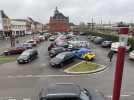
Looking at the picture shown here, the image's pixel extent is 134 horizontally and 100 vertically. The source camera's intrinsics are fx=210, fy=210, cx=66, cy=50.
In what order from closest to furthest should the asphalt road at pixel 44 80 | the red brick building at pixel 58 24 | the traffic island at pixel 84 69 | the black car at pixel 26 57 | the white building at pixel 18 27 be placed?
the asphalt road at pixel 44 80
the traffic island at pixel 84 69
the black car at pixel 26 57
the white building at pixel 18 27
the red brick building at pixel 58 24

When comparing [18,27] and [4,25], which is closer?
[4,25]

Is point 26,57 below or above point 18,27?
below

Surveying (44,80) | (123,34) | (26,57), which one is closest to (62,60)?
(26,57)

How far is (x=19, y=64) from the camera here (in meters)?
25.9

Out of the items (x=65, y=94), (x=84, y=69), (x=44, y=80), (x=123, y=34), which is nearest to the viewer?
(x=123, y=34)

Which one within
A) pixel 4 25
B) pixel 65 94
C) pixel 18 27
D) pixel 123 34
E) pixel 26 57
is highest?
pixel 4 25

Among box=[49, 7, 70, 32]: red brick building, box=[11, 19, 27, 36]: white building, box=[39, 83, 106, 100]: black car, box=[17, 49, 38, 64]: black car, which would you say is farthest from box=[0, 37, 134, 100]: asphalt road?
box=[49, 7, 70, 32]: red brick building

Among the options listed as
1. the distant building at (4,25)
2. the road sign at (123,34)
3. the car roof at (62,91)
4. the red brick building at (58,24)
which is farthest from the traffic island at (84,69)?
the red brick building at (58,24)

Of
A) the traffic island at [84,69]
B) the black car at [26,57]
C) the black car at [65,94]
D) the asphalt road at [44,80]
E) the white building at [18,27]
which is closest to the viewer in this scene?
the black car at [65,94]

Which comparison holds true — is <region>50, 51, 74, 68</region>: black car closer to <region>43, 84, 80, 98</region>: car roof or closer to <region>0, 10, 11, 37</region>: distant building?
<region>43, 84, 80, 98</region>: car roof

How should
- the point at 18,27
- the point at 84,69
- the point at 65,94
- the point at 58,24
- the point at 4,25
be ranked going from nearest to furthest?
the point at 65,94 < the point at 84,69 < the point at 4,25 < the point at 18,27 < the point at 58,24

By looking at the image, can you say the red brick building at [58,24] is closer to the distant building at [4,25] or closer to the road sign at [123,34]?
the distant building at [4,25]

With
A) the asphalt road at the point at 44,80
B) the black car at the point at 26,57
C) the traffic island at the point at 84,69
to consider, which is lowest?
the asphalt road at the point at 44,80

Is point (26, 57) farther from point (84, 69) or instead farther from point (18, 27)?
point (18, 27)
